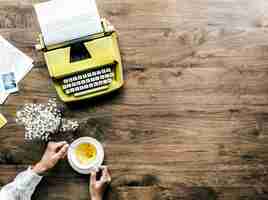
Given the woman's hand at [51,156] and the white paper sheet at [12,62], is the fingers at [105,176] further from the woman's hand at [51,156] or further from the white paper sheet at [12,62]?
the white paper sheet at [12,62]

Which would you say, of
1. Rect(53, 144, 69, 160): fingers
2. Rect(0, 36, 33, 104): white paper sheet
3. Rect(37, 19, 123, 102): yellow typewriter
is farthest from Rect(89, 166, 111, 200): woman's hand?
Rect(0, 36, 33, 104): white paper sheet

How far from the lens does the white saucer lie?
6.13ft

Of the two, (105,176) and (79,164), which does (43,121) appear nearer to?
(79,164)

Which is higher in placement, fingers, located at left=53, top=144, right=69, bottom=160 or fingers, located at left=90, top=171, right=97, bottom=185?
fingers, located at left=53, top=144, right=69, bottom=160

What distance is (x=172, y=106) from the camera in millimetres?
1939

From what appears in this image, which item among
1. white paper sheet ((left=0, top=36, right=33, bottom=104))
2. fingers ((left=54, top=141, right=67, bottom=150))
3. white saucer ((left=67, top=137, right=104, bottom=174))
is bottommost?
white saucer ((left=67, top=137, right=104, bottom=174))

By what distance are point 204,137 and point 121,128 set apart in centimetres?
34

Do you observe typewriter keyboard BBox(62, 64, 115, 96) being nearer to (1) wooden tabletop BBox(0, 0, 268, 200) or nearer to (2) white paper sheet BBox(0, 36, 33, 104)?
(1) wooden tabletop BBox(0, 0, 268, 200)

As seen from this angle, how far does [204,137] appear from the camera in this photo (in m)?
1.93

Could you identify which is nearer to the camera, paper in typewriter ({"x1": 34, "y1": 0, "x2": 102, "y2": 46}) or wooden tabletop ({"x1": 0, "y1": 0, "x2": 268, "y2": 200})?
paper in typewriter ({"x1": 34, "y1": 0, "x2": 102, "y2": 46})

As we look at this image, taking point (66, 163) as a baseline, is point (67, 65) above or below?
above

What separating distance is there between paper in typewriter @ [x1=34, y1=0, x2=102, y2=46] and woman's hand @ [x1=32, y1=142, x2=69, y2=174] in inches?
15.9

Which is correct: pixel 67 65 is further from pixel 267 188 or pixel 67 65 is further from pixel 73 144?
pixel 267 188

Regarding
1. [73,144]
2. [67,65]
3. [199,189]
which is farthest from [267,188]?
[67,65]
